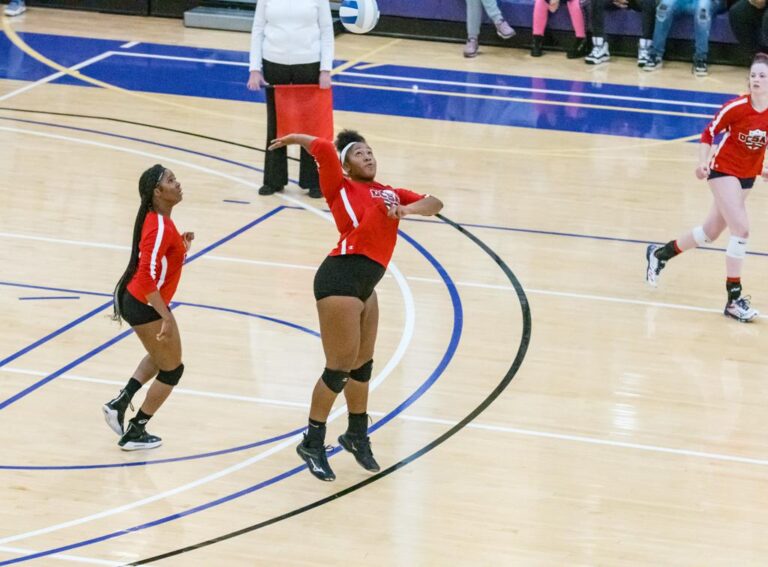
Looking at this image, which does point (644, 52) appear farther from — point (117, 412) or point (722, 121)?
point (117, 412)

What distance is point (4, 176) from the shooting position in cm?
1245

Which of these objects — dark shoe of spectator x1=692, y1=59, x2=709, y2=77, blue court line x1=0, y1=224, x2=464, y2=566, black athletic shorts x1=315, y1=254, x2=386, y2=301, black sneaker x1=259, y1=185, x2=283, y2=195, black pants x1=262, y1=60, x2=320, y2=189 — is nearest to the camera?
blue court line x1=0, y1=224, x2=464, y2=566

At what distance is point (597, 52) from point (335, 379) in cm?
1223

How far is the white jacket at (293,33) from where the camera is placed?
11875 millimetres

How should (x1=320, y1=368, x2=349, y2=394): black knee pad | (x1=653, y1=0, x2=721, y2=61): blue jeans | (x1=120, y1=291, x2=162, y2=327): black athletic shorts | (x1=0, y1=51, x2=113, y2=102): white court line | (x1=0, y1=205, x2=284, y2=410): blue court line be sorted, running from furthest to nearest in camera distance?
(x1=653, y1=0, x2=721, y2=61): blue jeans
(x1=0, y1=51, x2=113, y2=102): white court line
(x1=0, y1=205, x2=284, y2=410): blue court line
(x1=120, y1=291, x2=162, y2=327): black athletic shorts
(x1=320, y1=368, x2=349, y2=394): black knee pad

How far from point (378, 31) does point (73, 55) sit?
189 inches

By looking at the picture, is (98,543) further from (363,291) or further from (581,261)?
(581,261)

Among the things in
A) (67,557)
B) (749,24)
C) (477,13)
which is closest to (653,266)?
(67,557)

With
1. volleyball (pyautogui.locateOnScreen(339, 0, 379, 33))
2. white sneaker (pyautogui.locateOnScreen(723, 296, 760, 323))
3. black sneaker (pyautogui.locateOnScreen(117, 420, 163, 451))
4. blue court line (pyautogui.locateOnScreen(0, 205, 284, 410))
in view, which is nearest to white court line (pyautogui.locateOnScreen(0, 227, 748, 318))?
white sneaker (pyautogui.locateOnScreen(723, 296, 760, 323))

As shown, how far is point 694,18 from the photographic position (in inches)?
693

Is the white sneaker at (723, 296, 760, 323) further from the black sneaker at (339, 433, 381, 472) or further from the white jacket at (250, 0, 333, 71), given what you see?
the white jacket at (250, 0, 333, 71)

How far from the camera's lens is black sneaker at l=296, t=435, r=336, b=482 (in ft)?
23.7

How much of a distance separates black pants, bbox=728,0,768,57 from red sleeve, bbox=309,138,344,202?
11.7 metres

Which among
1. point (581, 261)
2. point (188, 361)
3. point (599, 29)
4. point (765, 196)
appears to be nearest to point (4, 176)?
point (188, 361)
